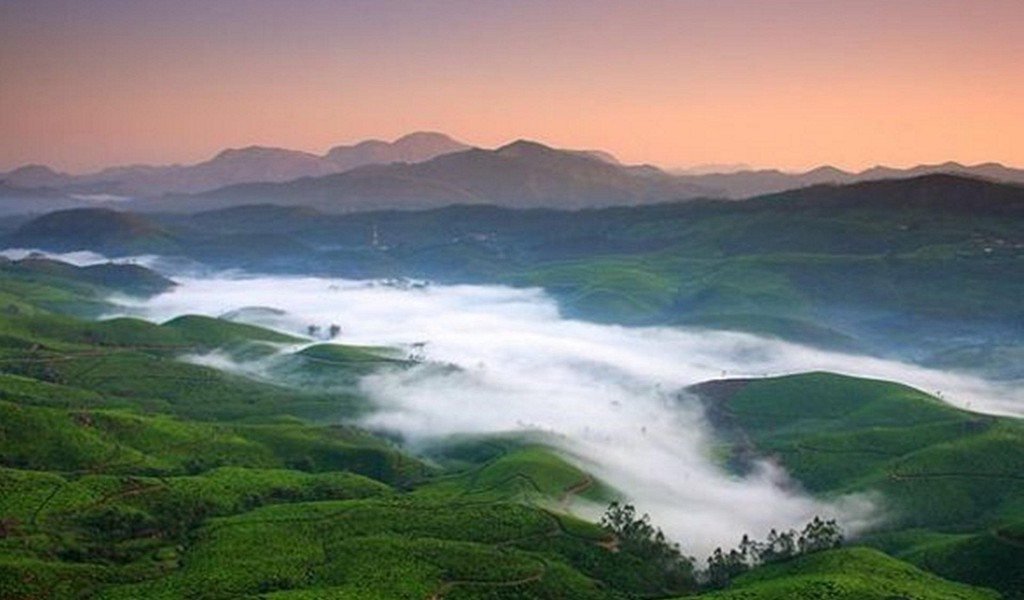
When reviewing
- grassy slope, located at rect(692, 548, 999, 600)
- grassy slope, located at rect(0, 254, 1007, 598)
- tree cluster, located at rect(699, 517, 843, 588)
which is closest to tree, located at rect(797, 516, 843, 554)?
tree cluster, located at rect(699, 517, 843, 588)

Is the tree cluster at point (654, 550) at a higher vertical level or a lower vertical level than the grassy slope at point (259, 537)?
lower

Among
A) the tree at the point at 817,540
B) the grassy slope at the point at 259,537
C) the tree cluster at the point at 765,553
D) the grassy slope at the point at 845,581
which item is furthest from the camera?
the tree at the point at 817,540

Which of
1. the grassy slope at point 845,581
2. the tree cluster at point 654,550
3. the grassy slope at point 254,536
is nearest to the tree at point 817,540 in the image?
the grassy slope at point 845,581

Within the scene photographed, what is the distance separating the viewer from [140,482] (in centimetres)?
17738

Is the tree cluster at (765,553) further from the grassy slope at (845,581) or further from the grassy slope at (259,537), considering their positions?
the grassy slope at (259,537)

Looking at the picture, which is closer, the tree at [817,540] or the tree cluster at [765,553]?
the tree cluster at [765,553]

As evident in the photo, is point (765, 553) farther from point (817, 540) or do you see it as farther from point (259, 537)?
point (259, 537)

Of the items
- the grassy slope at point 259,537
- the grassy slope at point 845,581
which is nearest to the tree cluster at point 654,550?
the grassy slope at point 259,537

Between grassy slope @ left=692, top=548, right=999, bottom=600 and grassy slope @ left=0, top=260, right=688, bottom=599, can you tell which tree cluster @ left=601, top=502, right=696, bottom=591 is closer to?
grassy slope @ left=0, top=260, right=688, bottom=599

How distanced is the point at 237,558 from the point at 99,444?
228 feet

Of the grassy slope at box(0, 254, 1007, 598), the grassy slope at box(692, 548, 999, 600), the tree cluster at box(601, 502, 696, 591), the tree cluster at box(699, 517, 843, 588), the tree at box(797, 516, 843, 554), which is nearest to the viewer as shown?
the grassy slope at box(692, 548, 999, 600)

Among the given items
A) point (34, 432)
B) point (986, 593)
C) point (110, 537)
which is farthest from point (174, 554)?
point (986, 593)

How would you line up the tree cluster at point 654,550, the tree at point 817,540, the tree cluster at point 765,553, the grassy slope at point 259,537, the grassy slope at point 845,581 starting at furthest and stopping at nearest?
the tree at point 817,540, the tree cluster at point 765,553, the tree cluster at point 654,550, the grassy slope at point 259,537, the grassy slope at point 845,581

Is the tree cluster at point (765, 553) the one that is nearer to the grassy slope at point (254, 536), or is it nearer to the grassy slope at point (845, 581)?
the grassy slope at point (845, 581)
